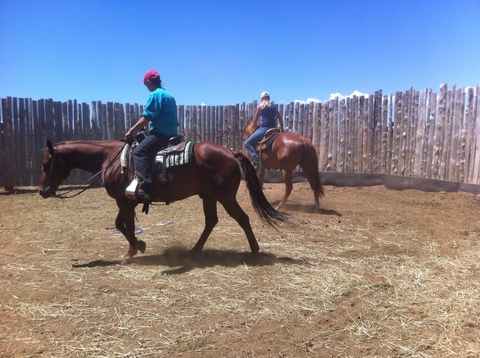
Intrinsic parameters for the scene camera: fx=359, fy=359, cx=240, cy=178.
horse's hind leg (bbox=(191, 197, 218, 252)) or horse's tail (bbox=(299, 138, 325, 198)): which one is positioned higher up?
horse's tail (bbox=(299, 138, 325, 198))

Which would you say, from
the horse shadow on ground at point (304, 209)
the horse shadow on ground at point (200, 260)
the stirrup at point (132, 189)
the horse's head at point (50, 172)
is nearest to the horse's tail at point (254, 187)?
the horse shadow on ground at point (200, 260)

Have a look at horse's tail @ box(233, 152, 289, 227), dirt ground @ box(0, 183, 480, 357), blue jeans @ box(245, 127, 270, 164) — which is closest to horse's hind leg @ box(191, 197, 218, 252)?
dirt ground @ box(0, 183, 480, 357)

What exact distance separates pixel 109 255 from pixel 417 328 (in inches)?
162

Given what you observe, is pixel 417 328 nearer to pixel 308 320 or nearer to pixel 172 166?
pixel 308 320

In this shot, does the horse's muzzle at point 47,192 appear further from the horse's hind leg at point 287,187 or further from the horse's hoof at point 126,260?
the horse's hind leg at point 287,187

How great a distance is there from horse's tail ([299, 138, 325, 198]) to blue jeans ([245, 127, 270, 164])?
127cm

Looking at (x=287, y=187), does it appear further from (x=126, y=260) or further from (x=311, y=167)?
(x=126, y=260)

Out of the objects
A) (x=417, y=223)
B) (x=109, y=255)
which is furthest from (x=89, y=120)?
(x=417, y=223)

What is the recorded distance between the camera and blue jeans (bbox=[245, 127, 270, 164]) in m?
9.23

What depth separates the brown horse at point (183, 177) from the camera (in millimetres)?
4902

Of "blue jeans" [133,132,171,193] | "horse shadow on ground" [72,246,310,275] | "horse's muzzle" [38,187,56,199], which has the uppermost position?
"blue jeans" [133,132,171,193]

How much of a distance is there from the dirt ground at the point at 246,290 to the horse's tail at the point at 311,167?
3.60ft

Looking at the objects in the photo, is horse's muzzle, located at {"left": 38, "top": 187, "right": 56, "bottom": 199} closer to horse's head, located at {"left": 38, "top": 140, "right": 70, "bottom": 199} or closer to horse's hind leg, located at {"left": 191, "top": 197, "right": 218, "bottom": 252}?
horse's head, located at {"left": 38, "top": 140, "right": 70, "bottom": 199}

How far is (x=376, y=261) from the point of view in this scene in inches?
191
